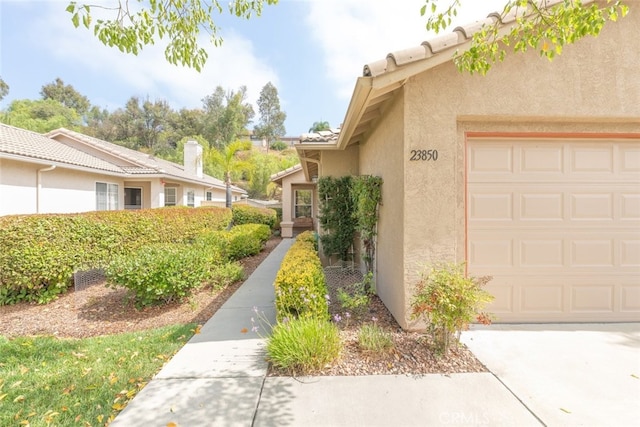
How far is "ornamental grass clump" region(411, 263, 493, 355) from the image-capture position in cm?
350

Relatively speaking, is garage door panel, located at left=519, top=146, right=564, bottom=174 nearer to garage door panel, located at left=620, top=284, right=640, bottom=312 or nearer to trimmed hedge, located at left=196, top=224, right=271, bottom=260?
garage door panel, located at left=620, top=284, right=640, bottom=312

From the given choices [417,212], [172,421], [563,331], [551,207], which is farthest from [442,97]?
[172,421]

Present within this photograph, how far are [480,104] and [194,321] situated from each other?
235 inches

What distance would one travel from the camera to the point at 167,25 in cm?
404

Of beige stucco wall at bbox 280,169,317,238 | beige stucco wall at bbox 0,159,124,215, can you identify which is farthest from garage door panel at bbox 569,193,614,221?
beige stucco wall at bbox 0,159,124,215

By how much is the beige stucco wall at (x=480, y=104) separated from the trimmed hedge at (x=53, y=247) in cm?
776

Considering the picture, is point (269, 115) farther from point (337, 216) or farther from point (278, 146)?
point (337, 216)

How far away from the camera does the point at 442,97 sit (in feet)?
14.0

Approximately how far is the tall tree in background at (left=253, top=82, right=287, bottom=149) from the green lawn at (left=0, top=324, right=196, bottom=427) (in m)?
59.5

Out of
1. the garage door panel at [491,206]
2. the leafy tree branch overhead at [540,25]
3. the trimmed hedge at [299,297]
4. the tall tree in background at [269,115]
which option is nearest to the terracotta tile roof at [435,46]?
the leafy tree branch overhead at [540,25]

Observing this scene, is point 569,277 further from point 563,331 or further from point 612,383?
point 612,383

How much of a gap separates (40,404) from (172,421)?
5.58 feet

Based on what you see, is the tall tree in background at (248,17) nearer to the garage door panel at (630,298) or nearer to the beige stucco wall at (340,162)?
the garage door panel at (630,298)

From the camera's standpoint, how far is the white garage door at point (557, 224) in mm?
4559
